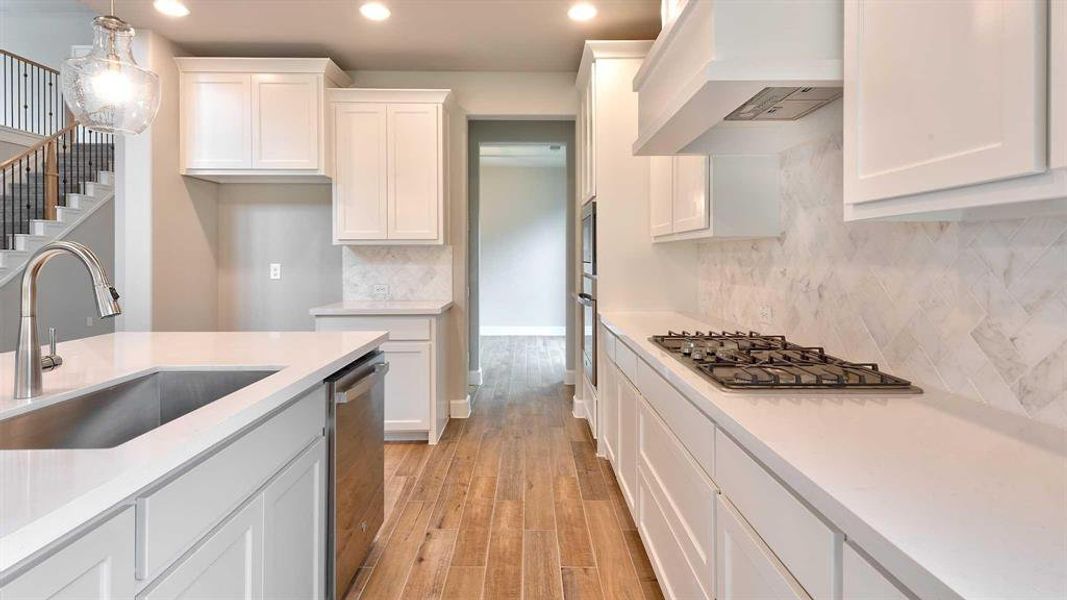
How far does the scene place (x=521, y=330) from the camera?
9.76 metres

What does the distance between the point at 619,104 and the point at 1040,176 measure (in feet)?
9.36

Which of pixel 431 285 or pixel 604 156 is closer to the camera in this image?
pixel 604 156

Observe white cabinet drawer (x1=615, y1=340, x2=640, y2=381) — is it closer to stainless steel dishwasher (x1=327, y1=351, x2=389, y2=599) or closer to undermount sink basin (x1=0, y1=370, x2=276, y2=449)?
stainless steel dishwasher (x1=327, y1=351, x2=389, y2=599)

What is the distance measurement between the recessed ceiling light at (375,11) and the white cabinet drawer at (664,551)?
113 inches

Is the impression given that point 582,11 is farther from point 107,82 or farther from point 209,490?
point 209,490

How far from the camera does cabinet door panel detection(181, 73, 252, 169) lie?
149 inches

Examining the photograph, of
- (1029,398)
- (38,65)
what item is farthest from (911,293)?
(38,65)

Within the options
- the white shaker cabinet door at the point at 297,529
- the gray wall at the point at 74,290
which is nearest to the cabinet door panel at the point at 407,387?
the white shaker cabinet door at the point at 297,529

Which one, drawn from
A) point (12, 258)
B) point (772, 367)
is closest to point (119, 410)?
point (772, 367)

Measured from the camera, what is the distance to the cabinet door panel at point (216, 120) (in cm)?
378

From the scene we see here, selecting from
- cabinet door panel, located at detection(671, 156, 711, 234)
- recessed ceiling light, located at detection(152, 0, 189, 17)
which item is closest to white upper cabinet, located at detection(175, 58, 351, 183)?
recessed ceiling light, located at detection(152, 0, 189, 17)

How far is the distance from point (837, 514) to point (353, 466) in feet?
5.39

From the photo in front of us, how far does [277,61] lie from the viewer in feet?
12.4

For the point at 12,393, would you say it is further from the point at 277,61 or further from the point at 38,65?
the point at 38,65
